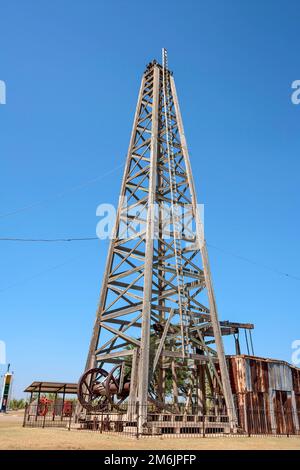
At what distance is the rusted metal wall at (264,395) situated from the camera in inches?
708

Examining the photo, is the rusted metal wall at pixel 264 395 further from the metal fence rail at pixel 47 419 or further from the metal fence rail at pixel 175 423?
the metal fence rail at pixel 47 419

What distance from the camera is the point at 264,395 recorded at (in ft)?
63.2

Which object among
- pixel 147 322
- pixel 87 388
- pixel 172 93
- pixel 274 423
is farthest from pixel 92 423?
pixel 172 93

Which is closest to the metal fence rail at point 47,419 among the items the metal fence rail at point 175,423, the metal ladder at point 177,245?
the metal fence rail at point 175,423

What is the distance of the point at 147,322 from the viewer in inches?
591

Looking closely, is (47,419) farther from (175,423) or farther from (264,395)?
(175,423)

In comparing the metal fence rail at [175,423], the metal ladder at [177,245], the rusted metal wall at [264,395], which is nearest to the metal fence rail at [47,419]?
the metal fence rail at [175,423]

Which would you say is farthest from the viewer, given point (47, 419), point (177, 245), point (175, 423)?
point (47, 419)

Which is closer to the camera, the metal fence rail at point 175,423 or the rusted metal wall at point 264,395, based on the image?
the metal fence rail at point 175,423

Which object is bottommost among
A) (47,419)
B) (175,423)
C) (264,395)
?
(47,419)

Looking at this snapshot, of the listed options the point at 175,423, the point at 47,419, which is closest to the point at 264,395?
the point at 175,423

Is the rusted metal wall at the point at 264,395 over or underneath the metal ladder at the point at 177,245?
underneath
